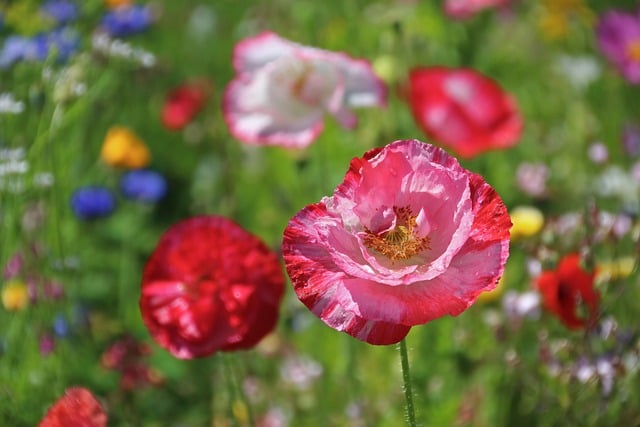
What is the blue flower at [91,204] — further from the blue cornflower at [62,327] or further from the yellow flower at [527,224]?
the yellow flower at [527,224]

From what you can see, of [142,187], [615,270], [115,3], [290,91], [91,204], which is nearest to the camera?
[615,270]

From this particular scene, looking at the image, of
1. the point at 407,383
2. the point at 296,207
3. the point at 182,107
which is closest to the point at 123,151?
the point at 182,107

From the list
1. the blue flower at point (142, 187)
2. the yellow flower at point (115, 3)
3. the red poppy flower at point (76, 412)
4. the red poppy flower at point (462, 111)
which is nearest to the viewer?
the red poppy flower at point (76, 412)

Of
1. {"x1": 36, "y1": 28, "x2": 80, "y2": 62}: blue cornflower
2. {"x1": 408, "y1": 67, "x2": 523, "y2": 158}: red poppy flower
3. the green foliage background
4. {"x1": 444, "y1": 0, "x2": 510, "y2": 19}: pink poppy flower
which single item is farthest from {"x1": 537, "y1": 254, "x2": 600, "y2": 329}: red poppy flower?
{"x1": 444, "y1": 0, "x2": 510, "y2": 19}: pink poppy flower

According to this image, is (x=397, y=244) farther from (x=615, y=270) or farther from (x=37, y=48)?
(x=37, y=48)

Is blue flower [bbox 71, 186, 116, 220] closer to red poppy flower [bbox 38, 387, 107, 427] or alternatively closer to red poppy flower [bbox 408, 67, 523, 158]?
red poppy flower [bbox 408, 67, 523, 158]

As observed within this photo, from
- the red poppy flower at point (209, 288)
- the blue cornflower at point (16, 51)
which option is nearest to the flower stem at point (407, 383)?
the red poppy flower at point (209, 288)
